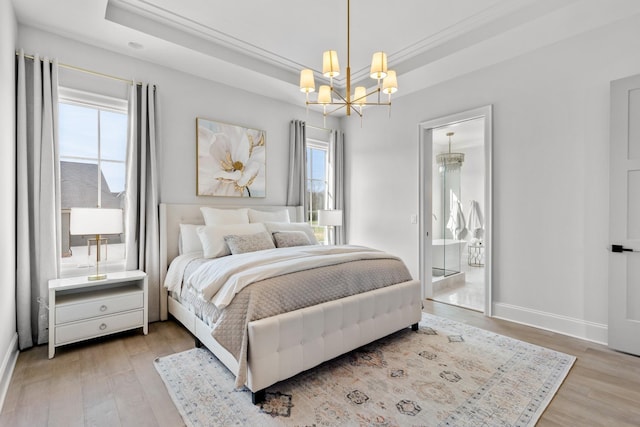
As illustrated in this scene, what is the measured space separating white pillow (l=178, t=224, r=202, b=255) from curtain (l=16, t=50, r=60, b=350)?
3.40 feet

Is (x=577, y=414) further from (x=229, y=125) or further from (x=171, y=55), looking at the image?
(x=171, y=55)

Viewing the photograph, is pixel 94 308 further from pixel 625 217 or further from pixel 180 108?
pixel 625 217

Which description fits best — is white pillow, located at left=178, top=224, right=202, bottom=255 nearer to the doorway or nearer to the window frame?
the window frame

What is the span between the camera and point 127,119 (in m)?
3.18

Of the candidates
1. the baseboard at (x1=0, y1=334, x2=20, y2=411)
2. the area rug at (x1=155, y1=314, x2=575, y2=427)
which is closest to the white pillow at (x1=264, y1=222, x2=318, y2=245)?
the area rug at (x1=155, y1=314, x2=575, y2=427)

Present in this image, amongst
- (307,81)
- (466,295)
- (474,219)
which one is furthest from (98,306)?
(474,219)

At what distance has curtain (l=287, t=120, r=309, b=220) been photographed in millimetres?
4523

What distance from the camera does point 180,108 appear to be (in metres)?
3.54

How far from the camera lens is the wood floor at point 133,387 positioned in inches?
67.5

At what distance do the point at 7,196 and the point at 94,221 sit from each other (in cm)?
55

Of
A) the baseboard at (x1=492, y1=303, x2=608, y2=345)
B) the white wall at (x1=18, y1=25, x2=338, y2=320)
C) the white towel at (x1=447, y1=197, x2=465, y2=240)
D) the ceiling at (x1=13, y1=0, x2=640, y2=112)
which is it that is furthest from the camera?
the white towel at (x1=447, y1=197, x2=465, y2=240)

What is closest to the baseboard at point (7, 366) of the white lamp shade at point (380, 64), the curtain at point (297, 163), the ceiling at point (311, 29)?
the ceiling at point (311, 29)

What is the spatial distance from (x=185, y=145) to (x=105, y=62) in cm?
104

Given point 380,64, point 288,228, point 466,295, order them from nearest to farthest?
point 380,64 < point 288,228 < point 466,295
